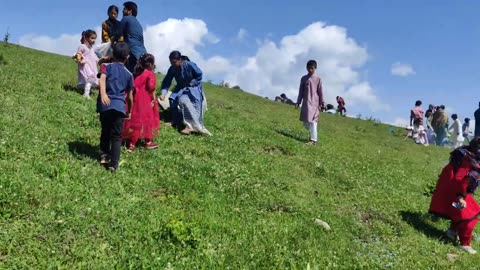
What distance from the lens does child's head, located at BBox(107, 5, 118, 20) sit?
15.6m

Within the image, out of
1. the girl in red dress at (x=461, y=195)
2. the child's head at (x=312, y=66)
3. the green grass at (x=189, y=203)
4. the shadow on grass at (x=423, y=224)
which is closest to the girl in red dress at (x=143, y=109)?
the green grass at (x=189, y=203)

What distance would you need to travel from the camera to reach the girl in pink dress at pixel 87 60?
50.1ft

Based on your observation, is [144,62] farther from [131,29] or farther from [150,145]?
[131,29]

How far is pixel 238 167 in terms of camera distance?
39.1 feet

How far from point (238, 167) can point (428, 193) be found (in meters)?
6.19

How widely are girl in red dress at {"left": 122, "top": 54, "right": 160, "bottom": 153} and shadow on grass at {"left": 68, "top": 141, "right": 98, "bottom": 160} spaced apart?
0.98 meters

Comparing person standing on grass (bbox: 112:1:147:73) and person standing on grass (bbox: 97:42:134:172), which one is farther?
person standing on grass (bbox: 112:1:147:73)

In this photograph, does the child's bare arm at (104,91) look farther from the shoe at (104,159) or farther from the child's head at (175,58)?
the child's head at (175,58)

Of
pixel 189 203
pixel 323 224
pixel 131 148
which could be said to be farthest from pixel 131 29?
pixel 323 224

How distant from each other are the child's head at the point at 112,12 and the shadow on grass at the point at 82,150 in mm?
6347

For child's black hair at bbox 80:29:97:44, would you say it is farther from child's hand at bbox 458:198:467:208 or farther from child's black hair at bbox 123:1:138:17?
child's hand at bbox 458:198:467:208

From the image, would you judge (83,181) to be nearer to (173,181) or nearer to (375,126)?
(173,181)

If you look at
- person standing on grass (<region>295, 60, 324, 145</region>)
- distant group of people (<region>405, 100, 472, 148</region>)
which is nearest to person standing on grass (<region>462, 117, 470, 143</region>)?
distant group of people (<region>405, 100, 472, 148</region>)

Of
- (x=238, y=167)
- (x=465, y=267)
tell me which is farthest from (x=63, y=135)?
(x=465, y=267)
